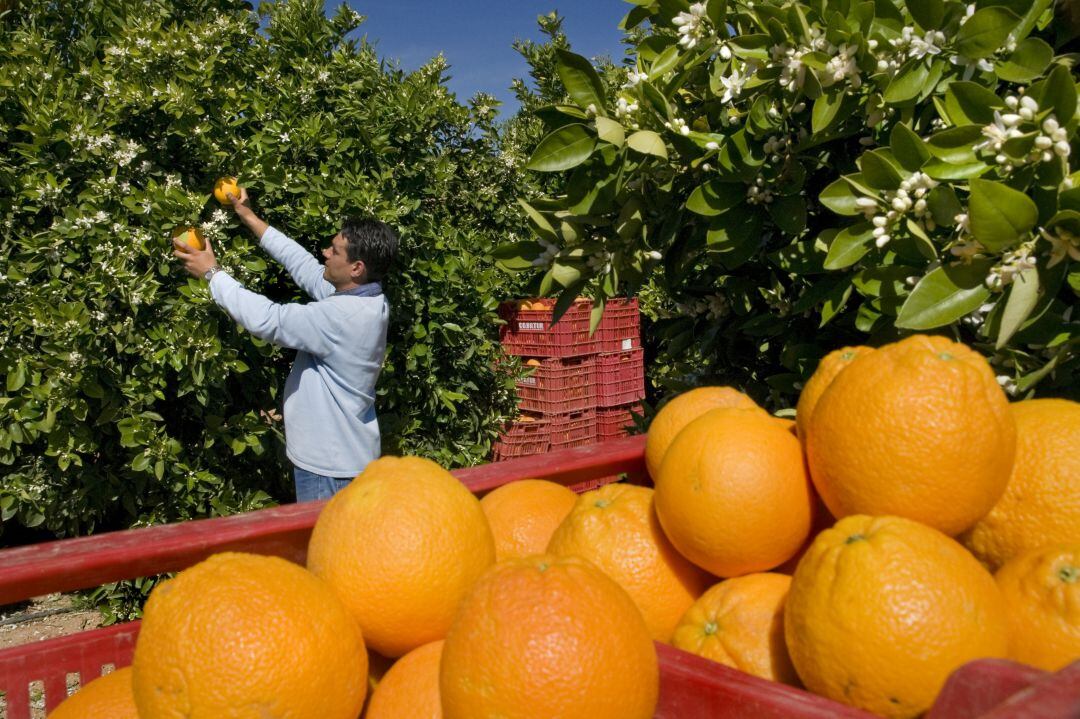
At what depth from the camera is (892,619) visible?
89 cm

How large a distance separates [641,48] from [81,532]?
13.0ft

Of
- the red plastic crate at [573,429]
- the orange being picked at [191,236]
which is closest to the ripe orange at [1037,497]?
the orange being picked at [191,236]

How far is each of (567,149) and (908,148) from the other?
2.12ft

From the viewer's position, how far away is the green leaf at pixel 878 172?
1.34m

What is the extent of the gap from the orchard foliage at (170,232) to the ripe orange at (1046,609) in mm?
3498

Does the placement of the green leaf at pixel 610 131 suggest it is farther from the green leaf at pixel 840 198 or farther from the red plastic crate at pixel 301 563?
the red plastic crate at pixel 301 563

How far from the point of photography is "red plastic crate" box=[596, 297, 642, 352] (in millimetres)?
7516

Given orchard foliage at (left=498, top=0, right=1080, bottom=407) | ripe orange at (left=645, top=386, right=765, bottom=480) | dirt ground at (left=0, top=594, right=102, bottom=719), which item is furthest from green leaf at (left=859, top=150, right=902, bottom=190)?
dirt ground at (left=0, top=594, right=102, bottom=719)

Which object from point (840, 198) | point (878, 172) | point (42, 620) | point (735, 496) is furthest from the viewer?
point (42, 620)

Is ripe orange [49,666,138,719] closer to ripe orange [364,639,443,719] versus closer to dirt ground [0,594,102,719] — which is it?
ripe orange [364,639,443,719]

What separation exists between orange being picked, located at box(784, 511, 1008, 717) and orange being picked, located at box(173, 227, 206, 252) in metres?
3.51

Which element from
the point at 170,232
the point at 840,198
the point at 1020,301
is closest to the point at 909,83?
the point at 840,198

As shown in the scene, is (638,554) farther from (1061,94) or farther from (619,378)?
(619,378)

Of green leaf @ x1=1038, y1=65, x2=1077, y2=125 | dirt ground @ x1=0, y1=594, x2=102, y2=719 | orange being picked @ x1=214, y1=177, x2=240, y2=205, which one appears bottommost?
dirt ground @ x1=0, y1=594, x2=102, y2=719
